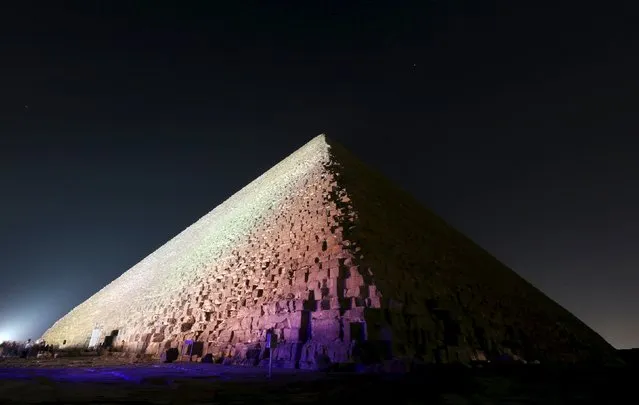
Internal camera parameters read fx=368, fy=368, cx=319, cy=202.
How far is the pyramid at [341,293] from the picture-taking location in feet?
30.8

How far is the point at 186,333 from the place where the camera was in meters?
13.3

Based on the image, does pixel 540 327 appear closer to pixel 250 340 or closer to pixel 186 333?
pixel 250 340

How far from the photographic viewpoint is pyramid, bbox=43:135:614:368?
369 inches

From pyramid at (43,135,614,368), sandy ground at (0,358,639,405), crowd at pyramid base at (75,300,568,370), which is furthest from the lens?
pyramid at (43,135,614,368)

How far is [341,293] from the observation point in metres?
9.76

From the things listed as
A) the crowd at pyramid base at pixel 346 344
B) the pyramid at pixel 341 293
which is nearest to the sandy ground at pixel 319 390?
the crowd at pyramid base at pixel 346 344

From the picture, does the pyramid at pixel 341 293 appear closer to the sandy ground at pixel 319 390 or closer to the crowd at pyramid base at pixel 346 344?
the crowd at pyramid base at pixel 346 344

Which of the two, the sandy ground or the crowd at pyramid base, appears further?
the crowd at pyramid base

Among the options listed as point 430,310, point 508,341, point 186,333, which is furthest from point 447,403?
point 186,333

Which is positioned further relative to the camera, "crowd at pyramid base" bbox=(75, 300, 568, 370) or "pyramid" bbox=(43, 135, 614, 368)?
"pyramid" bbox=(43, 135, 614, 368)

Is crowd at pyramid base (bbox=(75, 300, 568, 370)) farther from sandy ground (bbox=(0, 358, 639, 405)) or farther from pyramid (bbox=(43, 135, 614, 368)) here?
sandy ground (bbox=(0, 358, 639, 405))

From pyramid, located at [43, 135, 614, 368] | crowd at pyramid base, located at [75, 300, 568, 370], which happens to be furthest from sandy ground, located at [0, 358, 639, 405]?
pyramid, located at [43, 135, 614, 368]

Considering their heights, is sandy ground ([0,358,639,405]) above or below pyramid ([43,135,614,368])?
below

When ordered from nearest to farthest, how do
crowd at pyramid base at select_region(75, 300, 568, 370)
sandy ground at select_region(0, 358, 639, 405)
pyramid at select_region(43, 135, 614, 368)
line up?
sandy ground at select_region(0, 358, 639, 405), crowd at pyramid base at select_region(75, 300, 568, 370), pyramid at select_region(43, 135, 614, 368)
